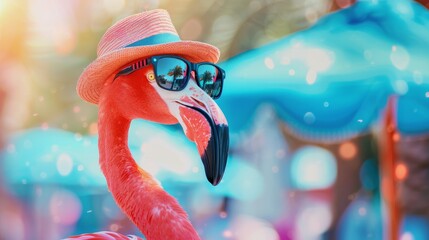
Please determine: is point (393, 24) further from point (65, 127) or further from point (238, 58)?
point (65, 127)

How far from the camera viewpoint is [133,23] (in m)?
1.74

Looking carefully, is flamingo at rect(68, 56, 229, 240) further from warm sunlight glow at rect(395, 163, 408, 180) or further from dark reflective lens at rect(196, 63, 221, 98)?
warm sunlight glow at rect(395, 163, 408, 180)

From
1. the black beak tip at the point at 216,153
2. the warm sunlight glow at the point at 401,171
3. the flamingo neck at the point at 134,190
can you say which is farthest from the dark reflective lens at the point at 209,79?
the warm sunlight glow at the point at 401,171

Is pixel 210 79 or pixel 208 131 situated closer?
pixel 208 131

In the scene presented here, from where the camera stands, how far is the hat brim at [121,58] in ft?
5.39

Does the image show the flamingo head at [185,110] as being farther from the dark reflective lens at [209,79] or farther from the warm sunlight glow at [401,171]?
the warm sunlight glow at [401,171]

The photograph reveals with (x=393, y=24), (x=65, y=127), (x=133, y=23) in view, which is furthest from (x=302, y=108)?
(x=65, y=127)

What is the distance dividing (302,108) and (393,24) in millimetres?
414

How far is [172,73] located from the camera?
160 cm

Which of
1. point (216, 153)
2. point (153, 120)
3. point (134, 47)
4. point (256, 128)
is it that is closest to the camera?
point (216, 153)

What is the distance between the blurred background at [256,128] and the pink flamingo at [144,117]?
104 millimetres

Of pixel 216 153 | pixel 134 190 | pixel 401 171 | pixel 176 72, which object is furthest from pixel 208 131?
pixel 401 171

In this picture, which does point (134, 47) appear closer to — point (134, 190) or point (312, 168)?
point (134, 190)

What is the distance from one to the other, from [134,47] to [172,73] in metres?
0.13
